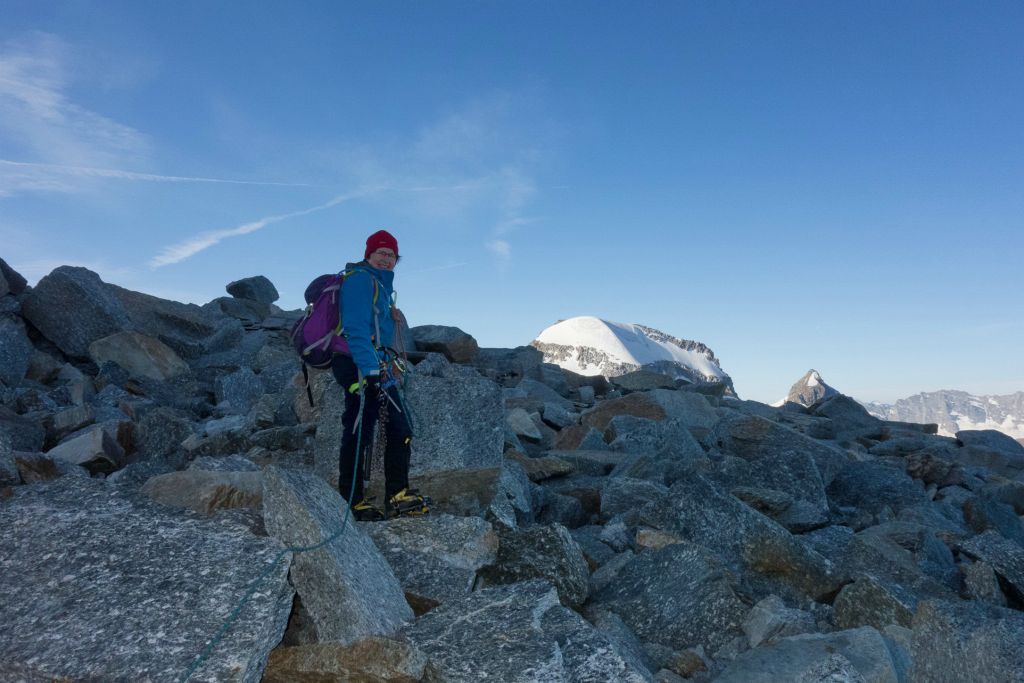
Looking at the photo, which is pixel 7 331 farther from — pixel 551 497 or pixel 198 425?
pixel 551 497

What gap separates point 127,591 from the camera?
4.56 m

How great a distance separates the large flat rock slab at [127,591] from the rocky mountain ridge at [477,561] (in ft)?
0.05

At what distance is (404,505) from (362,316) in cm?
175

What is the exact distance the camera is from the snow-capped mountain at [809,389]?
4097 cm

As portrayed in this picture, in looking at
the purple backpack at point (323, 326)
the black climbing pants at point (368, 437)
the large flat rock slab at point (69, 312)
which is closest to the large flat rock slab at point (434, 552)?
the black climbing pants at point (368, 437)

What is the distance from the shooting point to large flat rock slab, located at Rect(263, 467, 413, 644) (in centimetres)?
464

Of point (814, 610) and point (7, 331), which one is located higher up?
point (7, 331)

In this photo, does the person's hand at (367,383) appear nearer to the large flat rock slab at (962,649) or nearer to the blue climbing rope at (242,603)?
the blue climbing rope at (242,603)

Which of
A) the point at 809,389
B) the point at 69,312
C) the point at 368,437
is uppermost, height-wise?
the point at 809,389

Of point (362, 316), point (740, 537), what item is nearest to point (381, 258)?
point (362, 316)

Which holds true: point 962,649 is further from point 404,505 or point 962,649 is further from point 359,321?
point 359,321

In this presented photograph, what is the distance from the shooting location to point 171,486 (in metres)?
5.92

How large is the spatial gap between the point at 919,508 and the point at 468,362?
15.8 meters

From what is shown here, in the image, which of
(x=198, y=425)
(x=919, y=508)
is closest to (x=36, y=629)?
(x=198, y=425)
